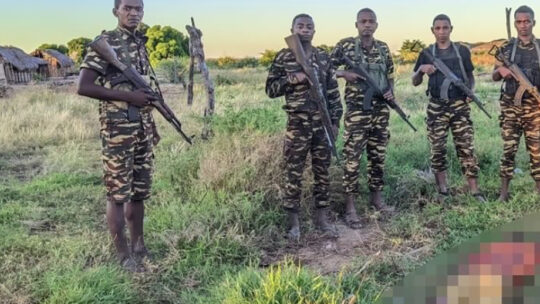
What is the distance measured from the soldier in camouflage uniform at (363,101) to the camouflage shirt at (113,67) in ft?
6.05

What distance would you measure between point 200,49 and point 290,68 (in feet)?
14.3

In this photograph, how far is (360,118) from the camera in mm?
4930

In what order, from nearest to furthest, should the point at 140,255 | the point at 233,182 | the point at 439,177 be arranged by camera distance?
1. the point at 140,255
2. the point at 233,182
3. the point at 439,177

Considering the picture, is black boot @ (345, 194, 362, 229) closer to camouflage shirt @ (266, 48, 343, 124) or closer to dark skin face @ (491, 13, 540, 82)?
camouflage shirt @ (266, 48, 343, 124)

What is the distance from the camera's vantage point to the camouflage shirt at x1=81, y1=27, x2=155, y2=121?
3.47m

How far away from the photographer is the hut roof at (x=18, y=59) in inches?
1005

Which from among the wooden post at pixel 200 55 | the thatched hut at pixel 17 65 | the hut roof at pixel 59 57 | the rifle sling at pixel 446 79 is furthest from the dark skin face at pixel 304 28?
the hut roof at pixel 59 57

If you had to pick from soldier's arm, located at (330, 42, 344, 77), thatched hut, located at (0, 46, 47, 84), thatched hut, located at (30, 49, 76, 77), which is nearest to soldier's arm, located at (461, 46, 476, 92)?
soldier's arm, located at (330, 42, 344, 77)

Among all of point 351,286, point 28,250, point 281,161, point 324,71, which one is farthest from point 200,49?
point 351,286

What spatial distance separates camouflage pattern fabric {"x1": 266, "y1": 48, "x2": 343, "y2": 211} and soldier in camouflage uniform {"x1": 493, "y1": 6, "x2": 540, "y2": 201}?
5.64 ft

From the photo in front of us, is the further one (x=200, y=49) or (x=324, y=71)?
(x=200, y=49)

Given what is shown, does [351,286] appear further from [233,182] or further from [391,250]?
[233,182]

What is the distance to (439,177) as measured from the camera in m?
5.50

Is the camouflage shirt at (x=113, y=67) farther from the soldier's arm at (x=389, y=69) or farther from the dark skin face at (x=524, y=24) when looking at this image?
the dark skin face at (x=524, y=24)
